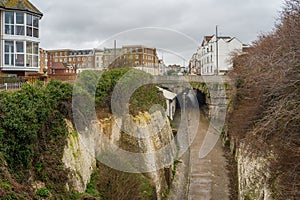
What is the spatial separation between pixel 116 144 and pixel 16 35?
9.39 m

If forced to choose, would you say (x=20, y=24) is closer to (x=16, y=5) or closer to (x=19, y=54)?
(x=16, y=5)

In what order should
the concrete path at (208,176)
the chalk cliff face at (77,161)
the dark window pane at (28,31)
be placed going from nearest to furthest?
the chalk cliff face at (77,161), the concrete path at (208,176), the dark window pane at (28,31)

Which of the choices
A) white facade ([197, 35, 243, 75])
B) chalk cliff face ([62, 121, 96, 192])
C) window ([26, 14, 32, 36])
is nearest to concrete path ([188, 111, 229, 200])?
chalk cliff face ([62, 121, 96, 192])

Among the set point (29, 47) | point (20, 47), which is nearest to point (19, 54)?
point (20, 47)

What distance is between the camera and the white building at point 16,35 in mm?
17203

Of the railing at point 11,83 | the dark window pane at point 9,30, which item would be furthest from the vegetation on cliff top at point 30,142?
the dark window pane at point 9,30

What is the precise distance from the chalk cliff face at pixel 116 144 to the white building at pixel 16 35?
7954mm

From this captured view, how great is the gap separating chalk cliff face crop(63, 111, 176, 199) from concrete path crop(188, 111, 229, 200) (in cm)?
166

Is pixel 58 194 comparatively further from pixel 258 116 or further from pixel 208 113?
pixel 208 113

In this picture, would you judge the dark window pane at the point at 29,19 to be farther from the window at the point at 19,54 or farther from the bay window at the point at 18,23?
the window at the point at 19,54

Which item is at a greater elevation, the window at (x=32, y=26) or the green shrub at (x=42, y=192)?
the window at (x=32, y=26)

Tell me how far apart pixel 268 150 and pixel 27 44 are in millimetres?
14814

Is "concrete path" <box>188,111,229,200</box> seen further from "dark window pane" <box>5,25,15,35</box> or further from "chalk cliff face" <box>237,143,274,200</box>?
"dark window pane" <box>5,25,15,35</box>

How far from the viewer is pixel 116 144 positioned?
13.7 metres
